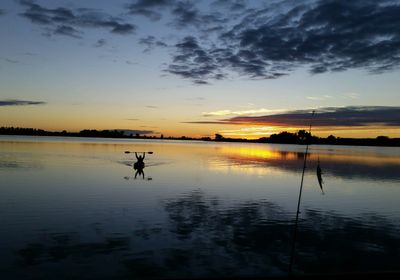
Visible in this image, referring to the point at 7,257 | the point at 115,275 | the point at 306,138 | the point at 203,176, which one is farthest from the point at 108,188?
the point at 306,138

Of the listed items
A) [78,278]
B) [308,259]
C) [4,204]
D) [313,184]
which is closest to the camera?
[78,278]

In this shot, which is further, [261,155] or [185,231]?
[261,155]

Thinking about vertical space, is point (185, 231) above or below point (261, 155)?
below

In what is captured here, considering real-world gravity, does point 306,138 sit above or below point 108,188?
above

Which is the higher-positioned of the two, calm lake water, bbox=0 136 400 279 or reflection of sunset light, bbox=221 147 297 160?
reflection of sunset light, bbox=221 147 297 160

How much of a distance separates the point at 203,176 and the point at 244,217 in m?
24.7

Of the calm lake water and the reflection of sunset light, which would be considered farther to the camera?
the reflection of sunset light

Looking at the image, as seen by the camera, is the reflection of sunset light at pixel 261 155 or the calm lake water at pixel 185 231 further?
the reflection of sunset light at pixel 261 155

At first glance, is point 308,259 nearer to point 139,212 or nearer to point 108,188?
point 139,212

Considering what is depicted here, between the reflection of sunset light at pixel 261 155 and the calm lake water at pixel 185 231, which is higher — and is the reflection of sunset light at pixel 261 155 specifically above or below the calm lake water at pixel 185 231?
above

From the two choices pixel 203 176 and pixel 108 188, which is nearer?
pixel 108 188

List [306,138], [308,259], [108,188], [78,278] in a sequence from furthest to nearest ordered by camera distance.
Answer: [108,188] → [308,259] → [78,278] → [306,138]

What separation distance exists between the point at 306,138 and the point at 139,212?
1587 cm

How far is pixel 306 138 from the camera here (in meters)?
10.2
